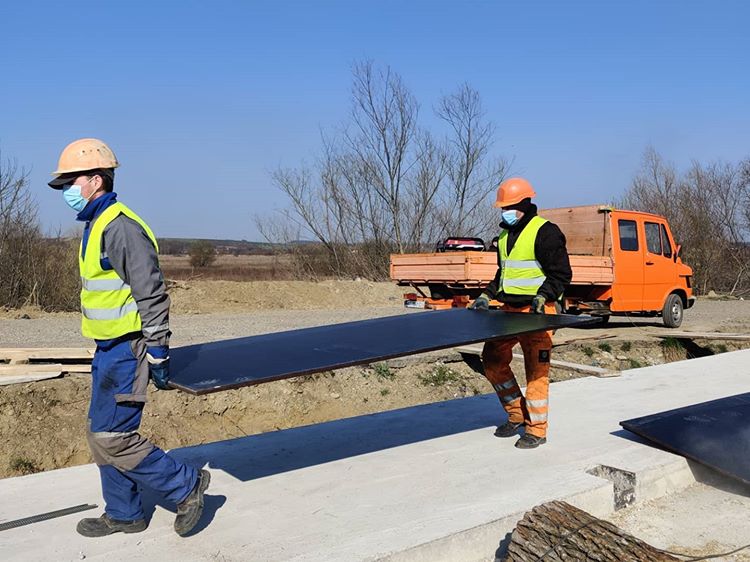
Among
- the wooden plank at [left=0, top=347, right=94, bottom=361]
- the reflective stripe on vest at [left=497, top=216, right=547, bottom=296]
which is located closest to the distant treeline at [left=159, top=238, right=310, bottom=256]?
the wooden plank at [left=0, top=347, right=94, bottom=361]

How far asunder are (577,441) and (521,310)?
44.2 inches

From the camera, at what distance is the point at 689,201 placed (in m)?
29.0

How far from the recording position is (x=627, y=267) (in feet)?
45.1

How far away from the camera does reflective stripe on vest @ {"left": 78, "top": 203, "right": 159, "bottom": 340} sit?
3.48 m

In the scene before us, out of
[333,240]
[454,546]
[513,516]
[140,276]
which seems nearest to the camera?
[140,276]

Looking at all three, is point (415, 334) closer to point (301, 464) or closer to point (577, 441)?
point (301, 464)

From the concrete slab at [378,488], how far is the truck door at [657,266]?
792 centimetres

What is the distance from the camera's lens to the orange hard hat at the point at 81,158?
138 inches

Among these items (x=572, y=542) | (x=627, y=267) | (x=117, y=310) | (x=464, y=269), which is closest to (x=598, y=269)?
(x=627, y=267)

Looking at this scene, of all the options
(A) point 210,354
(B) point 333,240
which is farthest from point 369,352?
(B) point 333,240

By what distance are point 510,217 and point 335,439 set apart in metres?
2.25

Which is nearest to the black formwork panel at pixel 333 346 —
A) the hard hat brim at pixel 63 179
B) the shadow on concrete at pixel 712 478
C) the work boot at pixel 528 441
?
the work boot at pixel 528 441

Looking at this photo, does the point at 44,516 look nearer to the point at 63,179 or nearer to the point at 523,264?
the point at 63,179

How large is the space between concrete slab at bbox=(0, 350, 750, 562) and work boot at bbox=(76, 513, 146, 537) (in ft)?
0.14
